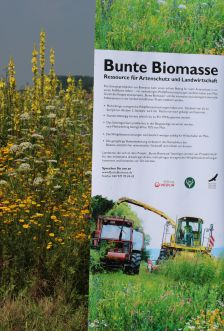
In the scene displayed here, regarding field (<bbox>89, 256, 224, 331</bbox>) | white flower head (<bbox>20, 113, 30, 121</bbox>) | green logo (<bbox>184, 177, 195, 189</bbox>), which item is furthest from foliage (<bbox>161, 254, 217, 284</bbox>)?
white flower head (<bbox>20, 113, 30, 121</bbox>)

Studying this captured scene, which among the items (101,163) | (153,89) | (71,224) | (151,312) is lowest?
(151,312)

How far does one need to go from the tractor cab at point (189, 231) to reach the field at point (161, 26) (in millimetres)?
1196

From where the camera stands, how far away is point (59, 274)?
534 cm

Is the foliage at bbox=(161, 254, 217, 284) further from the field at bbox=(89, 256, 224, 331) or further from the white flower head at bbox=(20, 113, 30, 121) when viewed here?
the white flower head at bbox=(20, 113, 30, 121)

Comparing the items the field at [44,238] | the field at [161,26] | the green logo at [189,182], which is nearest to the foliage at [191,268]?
the green logo at [189,182]

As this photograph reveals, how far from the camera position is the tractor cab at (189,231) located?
439 cm

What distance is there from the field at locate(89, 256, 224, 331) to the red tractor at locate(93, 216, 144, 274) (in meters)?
0.08

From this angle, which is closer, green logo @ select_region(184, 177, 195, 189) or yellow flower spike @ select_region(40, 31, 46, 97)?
green logo @ select_region(184, 177, 195, 189)

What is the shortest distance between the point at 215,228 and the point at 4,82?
3.94 meters

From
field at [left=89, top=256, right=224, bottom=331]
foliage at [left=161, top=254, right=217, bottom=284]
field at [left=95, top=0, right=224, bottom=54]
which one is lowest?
field at [left=89, top=256, right=224, bottom=331]

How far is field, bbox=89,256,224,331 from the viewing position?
14.3 ft

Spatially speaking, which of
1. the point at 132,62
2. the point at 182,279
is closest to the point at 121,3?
the point at 132,62

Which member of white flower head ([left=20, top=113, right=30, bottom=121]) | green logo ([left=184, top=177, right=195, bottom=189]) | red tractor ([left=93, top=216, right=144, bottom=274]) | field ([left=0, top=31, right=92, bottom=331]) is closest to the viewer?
red tractor ([left=93, top=216, right=144, bottom=274])

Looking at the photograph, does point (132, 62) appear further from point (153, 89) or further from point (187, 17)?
point (187, 17)
